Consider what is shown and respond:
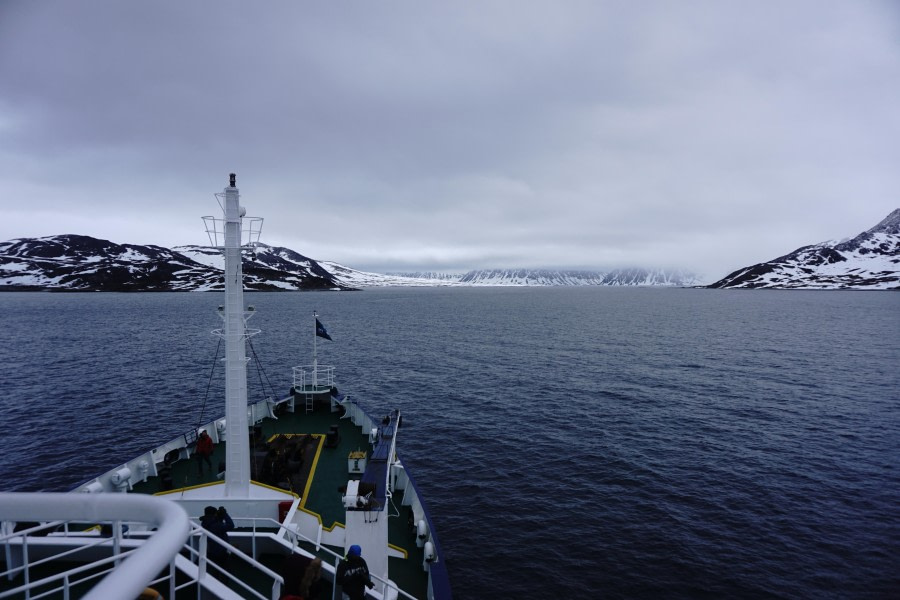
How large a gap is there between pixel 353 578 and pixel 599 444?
99.5ft

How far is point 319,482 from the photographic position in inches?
822

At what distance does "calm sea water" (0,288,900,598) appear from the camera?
74.4 feet

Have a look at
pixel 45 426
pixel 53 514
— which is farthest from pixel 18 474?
pixel 53 514

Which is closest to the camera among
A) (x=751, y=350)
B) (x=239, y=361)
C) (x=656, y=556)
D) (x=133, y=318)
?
(x=239, y=361)

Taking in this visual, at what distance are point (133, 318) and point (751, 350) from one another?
142359 mm

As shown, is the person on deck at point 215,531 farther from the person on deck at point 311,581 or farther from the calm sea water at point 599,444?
the calm sea water at point 599,444

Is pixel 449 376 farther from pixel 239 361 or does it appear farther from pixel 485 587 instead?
pixel 239 361

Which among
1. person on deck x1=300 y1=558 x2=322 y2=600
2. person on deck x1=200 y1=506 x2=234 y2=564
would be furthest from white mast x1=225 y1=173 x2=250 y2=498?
person on deck x1=300 y1=558 x2=322 y2=600

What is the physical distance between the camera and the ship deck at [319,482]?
675 inches

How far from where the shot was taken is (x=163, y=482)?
19.4m

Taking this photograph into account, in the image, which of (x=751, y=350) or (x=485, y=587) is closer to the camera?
(x=485, y=587)

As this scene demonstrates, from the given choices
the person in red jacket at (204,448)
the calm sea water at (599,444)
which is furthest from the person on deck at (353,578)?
the person in red jacket at (204,448)

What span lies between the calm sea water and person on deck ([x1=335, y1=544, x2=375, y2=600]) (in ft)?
41.9

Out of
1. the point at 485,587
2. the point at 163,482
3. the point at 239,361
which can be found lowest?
the point at 485,587
